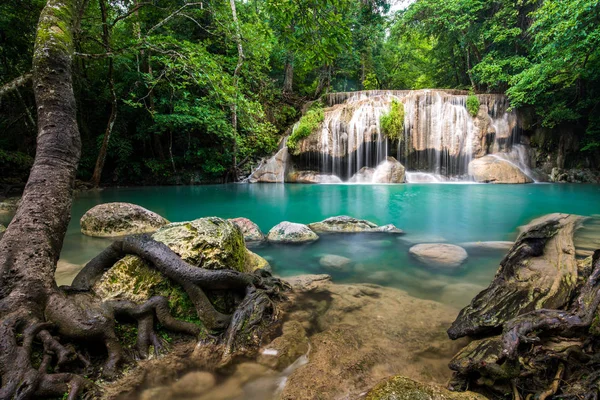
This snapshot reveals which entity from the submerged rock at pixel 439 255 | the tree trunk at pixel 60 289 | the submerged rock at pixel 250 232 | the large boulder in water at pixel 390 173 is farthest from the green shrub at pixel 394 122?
the tree trunk at pixel 60 289

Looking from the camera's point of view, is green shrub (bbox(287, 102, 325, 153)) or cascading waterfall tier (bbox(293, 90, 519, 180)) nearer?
cascading waterfall tier (bbox(293, 90, 519, 180))

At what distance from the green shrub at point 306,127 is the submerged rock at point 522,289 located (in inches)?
648

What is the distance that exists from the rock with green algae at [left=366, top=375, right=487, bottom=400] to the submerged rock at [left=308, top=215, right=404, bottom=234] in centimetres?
492

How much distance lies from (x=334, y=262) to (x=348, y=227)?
7.03 ft

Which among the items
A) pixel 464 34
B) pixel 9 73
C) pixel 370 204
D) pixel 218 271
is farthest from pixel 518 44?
pixel 9 73

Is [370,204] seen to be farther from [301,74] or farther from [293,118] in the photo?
[301,74]

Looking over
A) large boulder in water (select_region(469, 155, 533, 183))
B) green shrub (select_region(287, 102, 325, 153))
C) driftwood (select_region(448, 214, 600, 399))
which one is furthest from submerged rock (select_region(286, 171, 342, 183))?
driftwood (select_region(448, 214, 600, 399))

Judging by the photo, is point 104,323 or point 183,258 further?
point 183,258

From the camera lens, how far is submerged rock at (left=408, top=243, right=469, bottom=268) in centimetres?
452

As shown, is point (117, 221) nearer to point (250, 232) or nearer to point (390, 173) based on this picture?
point (250, 232)

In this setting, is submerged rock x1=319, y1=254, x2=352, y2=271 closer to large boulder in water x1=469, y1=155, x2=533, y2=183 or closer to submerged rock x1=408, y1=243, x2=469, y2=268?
submerged rock x1=408, y1=243, x2=469, y2=268

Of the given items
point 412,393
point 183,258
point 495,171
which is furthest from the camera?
point 495,171

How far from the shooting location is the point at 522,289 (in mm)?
2361

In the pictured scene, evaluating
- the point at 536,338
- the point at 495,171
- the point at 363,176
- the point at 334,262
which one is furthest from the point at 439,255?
the point at 495,171
